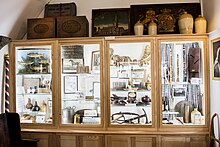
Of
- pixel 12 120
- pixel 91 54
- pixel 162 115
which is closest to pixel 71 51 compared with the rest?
pixel 91 54

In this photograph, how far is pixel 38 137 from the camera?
3.63 metres

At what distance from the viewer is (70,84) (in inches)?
147

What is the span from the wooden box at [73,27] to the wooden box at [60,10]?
0.23 m

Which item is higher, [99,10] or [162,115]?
[99,10]

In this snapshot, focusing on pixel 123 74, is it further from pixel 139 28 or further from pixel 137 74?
pixel 139 28

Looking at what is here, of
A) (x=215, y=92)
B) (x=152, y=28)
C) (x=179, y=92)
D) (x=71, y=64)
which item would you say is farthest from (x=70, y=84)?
(x=215, y=92)

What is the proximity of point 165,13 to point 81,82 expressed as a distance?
160 cm

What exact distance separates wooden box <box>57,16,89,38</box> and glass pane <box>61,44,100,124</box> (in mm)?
173

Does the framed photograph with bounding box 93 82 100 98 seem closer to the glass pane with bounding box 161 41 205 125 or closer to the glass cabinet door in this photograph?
the glass cabinet door

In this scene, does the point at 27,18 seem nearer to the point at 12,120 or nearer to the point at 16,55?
the point at 16,55

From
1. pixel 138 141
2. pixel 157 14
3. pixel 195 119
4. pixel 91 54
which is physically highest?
pixel 157 14

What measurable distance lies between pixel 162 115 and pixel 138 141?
0.47m

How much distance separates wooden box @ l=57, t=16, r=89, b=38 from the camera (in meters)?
3.68

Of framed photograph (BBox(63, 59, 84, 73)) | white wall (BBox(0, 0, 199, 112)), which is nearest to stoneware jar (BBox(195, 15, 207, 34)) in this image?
white wall (BBox(0, 0, 199, 112))
